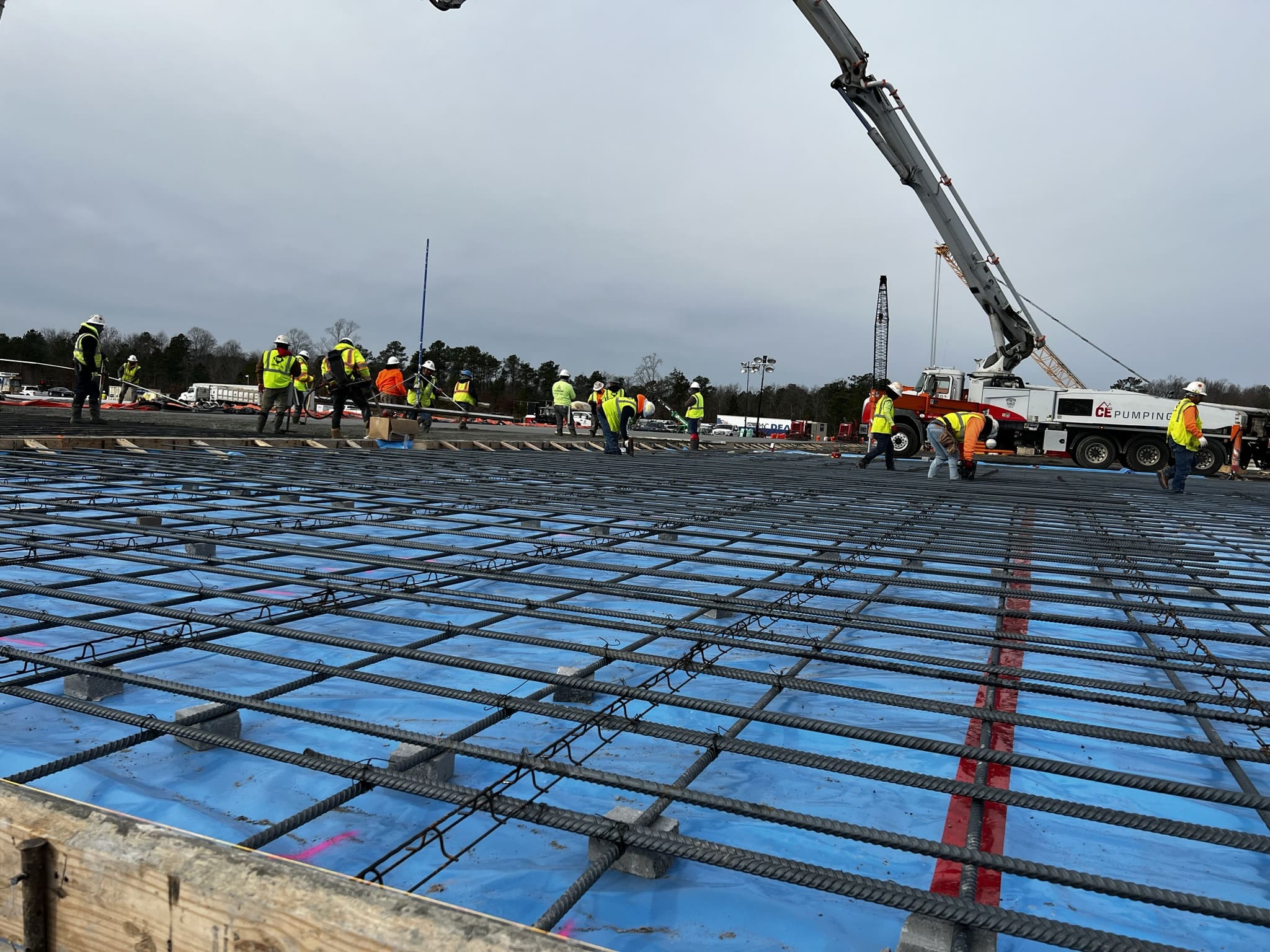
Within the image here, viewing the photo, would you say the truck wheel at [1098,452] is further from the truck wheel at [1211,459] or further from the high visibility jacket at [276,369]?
the high visibility jacket at [276,369]

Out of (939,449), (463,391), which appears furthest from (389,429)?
(939,449)

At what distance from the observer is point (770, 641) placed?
11.3 feet

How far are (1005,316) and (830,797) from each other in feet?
64.9

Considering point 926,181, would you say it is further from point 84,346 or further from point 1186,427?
point 84,346

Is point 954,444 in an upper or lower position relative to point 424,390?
lower

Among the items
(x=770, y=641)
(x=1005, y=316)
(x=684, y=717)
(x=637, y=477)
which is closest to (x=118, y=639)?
(x=684, y=717)

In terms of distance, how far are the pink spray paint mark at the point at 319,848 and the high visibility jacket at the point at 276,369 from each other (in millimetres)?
12675

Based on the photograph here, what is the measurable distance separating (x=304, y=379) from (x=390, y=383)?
278 centimetres

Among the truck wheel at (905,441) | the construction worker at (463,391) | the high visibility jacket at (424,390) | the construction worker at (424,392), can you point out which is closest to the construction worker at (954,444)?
the truck wheel at (905,441)

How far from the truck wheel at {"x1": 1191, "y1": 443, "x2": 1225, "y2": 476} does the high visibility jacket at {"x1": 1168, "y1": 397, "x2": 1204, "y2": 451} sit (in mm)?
10828

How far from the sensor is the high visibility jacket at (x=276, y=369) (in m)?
13.5

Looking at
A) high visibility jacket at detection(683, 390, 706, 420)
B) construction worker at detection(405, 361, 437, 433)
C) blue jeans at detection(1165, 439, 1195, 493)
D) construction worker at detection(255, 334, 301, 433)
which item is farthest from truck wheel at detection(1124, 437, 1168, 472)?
construction worker at detection(255, 334, 301, 433)

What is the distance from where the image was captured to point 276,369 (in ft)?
44.5

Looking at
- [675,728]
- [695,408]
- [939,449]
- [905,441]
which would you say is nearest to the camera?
[675,728]
